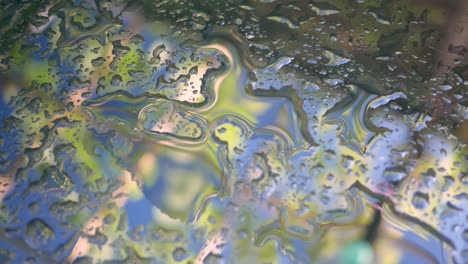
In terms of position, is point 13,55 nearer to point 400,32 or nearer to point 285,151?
point 285,151

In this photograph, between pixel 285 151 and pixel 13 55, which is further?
pixel 13 55

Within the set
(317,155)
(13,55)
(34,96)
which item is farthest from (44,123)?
(317,155)

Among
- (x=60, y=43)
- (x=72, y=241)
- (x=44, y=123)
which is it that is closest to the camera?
(x=72, y=241)

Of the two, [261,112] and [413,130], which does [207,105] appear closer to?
[261,112]

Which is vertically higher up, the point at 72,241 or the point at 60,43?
the point at 60,43

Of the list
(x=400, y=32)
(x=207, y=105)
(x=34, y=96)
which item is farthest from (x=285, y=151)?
(x=34, y=96)

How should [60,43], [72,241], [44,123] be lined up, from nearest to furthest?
1. [72,241]
2. [44,123]
3. [60,43]
